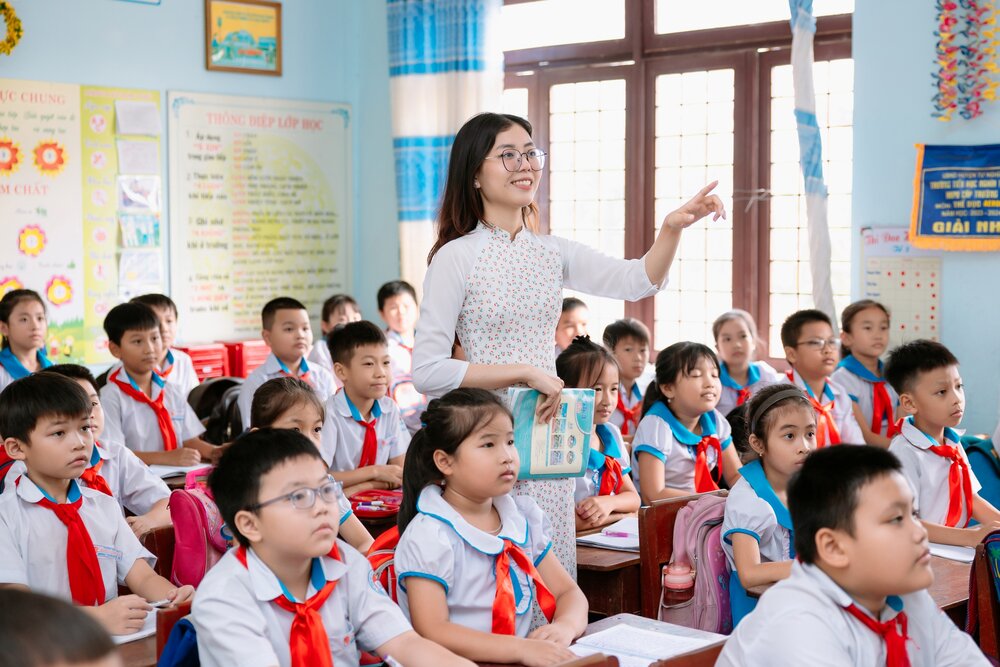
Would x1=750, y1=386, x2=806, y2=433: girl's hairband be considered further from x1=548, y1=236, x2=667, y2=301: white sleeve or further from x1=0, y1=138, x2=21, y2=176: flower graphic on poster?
x1=0, y1=138, x2=21, y2=176: flower graphic on poster

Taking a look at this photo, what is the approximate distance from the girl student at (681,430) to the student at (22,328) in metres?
2.57

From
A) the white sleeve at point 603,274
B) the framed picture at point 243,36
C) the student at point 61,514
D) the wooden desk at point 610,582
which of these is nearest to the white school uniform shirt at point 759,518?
the wooden desk at point 610,582

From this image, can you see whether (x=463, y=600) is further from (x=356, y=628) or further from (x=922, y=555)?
(x=922, y=555)

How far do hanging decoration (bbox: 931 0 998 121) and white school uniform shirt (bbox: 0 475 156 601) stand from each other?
3.37 m

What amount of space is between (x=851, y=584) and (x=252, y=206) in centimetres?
485

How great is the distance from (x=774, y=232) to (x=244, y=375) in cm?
275

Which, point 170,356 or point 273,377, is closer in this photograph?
point 273,377

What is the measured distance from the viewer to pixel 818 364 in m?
4.09

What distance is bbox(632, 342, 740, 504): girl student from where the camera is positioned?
10.9 ft

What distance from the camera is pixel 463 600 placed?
2.10 meters

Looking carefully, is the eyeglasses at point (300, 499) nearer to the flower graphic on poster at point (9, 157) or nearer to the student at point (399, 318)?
the student at point (399, 318)

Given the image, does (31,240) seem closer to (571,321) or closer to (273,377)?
(273,377)

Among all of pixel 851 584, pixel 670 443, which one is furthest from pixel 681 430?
pixel 851 584

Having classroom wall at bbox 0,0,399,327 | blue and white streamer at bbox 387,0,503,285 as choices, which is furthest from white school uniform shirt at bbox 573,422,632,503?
classroom wall at bbox 0,0,399,327
